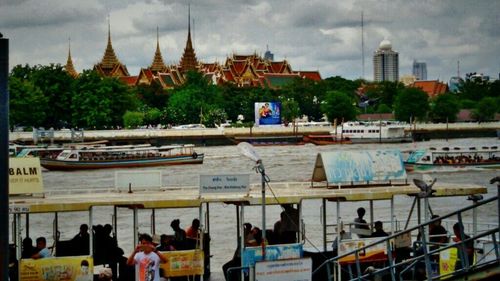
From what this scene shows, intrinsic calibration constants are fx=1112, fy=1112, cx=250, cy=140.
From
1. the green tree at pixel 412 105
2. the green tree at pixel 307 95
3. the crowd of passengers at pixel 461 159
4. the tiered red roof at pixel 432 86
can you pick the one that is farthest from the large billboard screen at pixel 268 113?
the tiered red roof at pixel 432 86

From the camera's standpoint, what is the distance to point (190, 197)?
13.1m

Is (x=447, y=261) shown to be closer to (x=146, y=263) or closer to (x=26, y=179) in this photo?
(x=146, y=263)

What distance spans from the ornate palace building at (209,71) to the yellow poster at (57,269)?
112 meters

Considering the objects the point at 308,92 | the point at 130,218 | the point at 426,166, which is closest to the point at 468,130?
the point at 308,92

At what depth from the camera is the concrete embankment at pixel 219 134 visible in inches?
3319

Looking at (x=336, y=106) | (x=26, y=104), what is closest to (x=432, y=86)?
(x=336, y=106)

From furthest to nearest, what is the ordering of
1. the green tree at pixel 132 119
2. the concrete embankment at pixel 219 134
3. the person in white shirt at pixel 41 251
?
1. the green tree at pixel 132 119
2. the concrete embankment at pixel 219 134
3. the person in white shirt at pixel 41 251

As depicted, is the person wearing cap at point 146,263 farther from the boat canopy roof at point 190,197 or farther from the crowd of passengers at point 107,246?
the boat canopy roof at point 190,197

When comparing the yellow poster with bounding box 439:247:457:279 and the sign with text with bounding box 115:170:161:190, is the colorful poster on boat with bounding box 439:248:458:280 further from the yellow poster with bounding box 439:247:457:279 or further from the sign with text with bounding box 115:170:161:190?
the sign with text with bounding box 115:170:161:190

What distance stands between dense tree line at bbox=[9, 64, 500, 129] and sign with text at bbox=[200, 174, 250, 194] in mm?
69025

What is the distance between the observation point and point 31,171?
13.2 m

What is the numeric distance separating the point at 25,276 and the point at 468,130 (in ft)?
310

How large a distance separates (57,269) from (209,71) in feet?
429

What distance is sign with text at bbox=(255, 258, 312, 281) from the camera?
11781 millimetres
